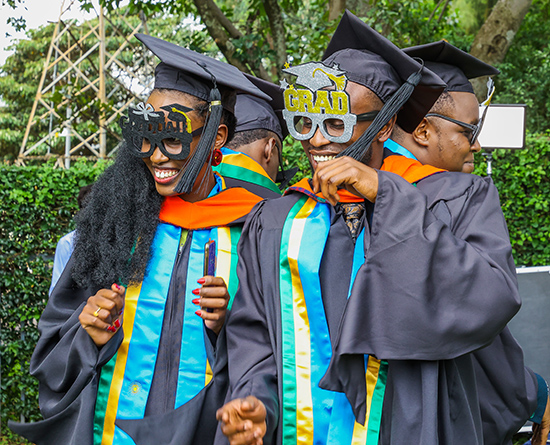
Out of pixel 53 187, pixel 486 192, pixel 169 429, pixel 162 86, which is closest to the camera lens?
pixel 486 192

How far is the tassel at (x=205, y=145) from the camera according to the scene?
2.59 meters

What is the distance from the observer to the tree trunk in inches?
283

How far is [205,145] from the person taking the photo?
267 centimetres

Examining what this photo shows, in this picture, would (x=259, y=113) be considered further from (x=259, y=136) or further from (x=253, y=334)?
(x=253, y=334)

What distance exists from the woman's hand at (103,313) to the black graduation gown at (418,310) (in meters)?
0.52

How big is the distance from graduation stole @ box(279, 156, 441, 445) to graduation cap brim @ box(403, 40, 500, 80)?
963 millimetres

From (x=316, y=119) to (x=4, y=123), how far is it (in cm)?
3040

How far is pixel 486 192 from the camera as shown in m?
2.16

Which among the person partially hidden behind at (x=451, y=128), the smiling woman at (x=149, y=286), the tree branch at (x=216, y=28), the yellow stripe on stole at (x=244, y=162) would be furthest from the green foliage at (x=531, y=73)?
the smiling woman at (x=149, y=286)

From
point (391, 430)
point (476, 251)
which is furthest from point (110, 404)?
point (476, 251)

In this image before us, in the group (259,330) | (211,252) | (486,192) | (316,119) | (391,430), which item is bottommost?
(391,430)

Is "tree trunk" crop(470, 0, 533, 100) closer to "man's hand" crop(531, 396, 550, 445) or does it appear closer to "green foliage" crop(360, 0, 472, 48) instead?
"green foliage" crop(360, 0, 472, 48)

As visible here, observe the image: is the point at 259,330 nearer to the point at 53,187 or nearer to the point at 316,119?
the point at 316,119

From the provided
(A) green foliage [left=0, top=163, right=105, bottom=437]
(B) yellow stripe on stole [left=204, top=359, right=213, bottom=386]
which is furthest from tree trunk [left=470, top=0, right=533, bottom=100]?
(B) yellow stripe on stole [left=204, top=359, right=213, bottom=386]
